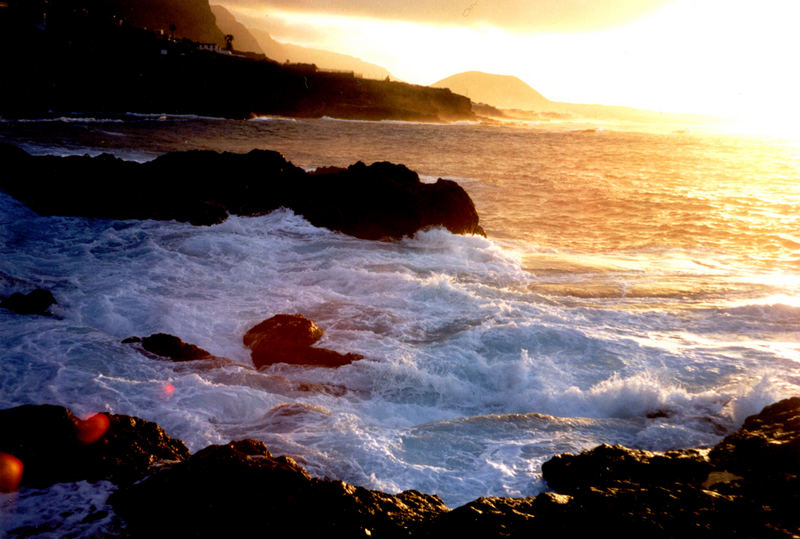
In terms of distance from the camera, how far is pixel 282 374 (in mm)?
7766

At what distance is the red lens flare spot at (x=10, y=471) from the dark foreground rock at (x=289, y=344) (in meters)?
3.90

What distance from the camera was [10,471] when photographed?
4.15 metres

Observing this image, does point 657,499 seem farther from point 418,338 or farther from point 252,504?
point 418,338

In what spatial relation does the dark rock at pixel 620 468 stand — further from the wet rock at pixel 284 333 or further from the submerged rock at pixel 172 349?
the submerged rock at pixel 172 349

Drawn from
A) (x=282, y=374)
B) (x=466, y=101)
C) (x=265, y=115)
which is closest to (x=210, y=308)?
(x=282, y=374)

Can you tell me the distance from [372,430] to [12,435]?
331 centimetres

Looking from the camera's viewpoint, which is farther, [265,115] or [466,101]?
[466,101]

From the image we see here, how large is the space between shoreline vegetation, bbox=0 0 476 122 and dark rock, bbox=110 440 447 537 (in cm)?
6215

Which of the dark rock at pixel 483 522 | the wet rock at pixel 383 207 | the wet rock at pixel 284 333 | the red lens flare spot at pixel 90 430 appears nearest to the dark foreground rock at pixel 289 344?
the wet rock at pixel 284 333

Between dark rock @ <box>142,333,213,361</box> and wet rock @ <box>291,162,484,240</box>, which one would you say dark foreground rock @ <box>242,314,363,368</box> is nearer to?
dark rock @ <box>142,333,213,361</box>

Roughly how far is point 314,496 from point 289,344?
4.56 metres

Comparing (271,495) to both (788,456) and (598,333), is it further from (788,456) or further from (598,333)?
(598,333)

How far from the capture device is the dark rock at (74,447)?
4.24 m

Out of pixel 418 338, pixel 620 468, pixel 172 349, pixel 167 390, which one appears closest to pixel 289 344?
pixel 172 349
